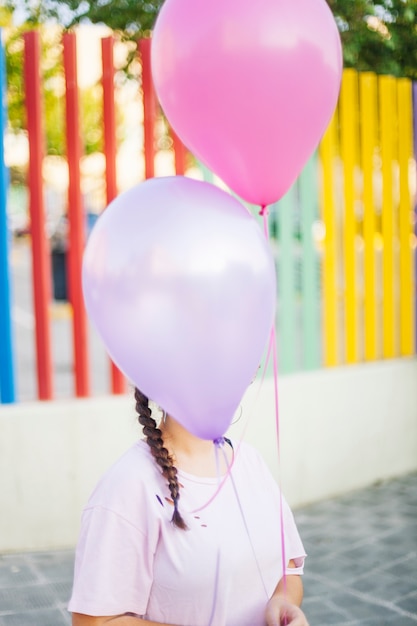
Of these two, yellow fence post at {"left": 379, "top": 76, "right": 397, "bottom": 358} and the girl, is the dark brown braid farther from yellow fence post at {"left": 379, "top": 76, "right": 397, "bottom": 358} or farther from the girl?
yellow fence post at {"left": 379, "top": 76, "right": 397, "bottom": 358}

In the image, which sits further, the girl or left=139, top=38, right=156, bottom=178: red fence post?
left=139, top=38, right=156, bottom=178: red fence post

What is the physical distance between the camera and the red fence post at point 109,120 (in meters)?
3.96

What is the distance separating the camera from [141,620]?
4.72 feet

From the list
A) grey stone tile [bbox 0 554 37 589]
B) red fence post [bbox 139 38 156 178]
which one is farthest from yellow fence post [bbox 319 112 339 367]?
grey stone tile [bbox 0 554 37 589]

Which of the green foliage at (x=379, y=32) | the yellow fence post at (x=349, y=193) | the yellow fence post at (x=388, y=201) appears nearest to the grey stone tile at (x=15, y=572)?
the yellow fence post at (x=349, y=193)

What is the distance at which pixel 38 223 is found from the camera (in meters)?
3.87

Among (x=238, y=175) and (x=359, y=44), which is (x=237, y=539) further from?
(x=359, y=44)

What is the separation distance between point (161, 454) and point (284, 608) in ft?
1.31

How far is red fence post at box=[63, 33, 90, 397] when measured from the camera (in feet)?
12.6

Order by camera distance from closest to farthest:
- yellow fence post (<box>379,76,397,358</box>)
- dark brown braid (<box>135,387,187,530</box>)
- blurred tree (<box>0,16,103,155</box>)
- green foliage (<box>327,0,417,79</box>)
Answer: dark brown braid (<box>135,387,187,530</box>), green foliage (<box>327,0,417,79</box>), yellow fence post (<box>379,76,397,358</box>), blurred tree (<box>0,16,103,155</box>)

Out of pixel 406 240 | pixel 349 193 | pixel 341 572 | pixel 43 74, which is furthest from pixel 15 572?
pixel 43 74

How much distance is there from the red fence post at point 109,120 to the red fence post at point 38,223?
0.35 m

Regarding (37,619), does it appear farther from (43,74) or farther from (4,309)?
(43,74)

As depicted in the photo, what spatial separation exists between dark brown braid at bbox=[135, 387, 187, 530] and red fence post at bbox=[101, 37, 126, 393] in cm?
249
